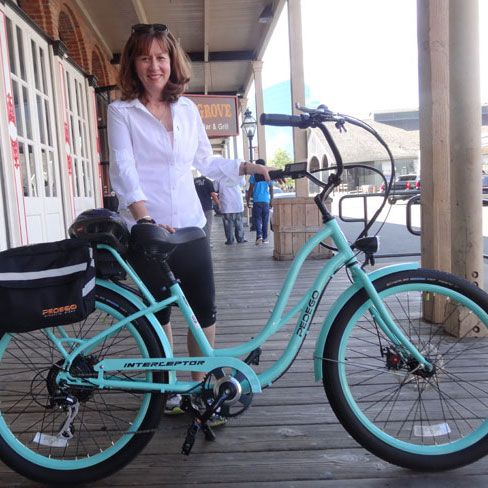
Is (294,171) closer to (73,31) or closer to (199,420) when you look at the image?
(199,420)

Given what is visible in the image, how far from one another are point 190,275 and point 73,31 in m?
6.36

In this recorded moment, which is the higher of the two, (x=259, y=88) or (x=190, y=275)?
(x=259, y=88)

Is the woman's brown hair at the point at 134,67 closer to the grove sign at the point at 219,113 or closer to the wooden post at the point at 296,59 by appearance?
the wooden post at the point at 296,59

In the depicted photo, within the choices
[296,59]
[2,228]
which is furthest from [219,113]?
[2,228]

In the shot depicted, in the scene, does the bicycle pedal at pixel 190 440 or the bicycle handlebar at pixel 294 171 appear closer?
the bicycle pedal at pixel 190 440

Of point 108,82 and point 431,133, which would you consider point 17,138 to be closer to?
point 431,133

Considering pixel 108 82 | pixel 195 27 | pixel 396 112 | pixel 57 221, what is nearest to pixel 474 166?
pixel 57 221

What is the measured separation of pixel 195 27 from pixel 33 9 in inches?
147

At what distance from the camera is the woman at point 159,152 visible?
5.74 feet

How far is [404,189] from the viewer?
22906mm

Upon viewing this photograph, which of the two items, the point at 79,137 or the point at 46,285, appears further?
the point at 79,137

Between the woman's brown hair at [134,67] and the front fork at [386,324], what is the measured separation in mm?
1059

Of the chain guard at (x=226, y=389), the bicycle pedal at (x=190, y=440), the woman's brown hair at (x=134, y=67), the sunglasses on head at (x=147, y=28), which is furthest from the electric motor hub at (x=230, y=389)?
the sunglasses on head at (x=147, y=28)

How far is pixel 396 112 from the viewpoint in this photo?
53.3 metres
